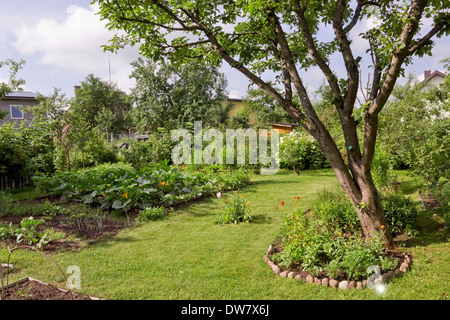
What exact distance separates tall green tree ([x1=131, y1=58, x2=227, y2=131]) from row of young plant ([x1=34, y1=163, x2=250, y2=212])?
16.5 m

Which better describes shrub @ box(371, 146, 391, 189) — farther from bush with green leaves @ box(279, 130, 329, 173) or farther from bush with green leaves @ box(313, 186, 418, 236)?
bush with green leaves @ box(279, 130, 329, 173)

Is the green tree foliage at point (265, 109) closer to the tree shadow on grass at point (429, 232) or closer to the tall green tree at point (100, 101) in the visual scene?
the tall green tree at point (100, 101)

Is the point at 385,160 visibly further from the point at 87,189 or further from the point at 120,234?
the point at 87,189

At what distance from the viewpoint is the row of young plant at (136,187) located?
6.83 meters

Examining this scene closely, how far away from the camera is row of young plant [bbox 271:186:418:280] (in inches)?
143

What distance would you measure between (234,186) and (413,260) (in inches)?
212

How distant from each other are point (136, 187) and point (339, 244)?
4579mm

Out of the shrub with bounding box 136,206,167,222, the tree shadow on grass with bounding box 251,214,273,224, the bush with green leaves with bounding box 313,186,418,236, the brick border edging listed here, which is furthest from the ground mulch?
the bush with green leaves with bounding box 313,186,418,236

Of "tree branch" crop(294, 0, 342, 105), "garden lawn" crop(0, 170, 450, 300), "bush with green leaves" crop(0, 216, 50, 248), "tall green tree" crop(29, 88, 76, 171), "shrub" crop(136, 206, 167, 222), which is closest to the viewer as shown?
"garden lawn" crop(0, 170, 450, 300)

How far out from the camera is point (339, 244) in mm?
4020

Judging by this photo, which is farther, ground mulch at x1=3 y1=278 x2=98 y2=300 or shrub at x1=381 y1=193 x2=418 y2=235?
shrub at x1=381 y1=193 x2=418 y2=235

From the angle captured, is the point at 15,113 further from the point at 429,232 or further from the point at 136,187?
the point at 429,232

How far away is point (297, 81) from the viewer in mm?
4684
